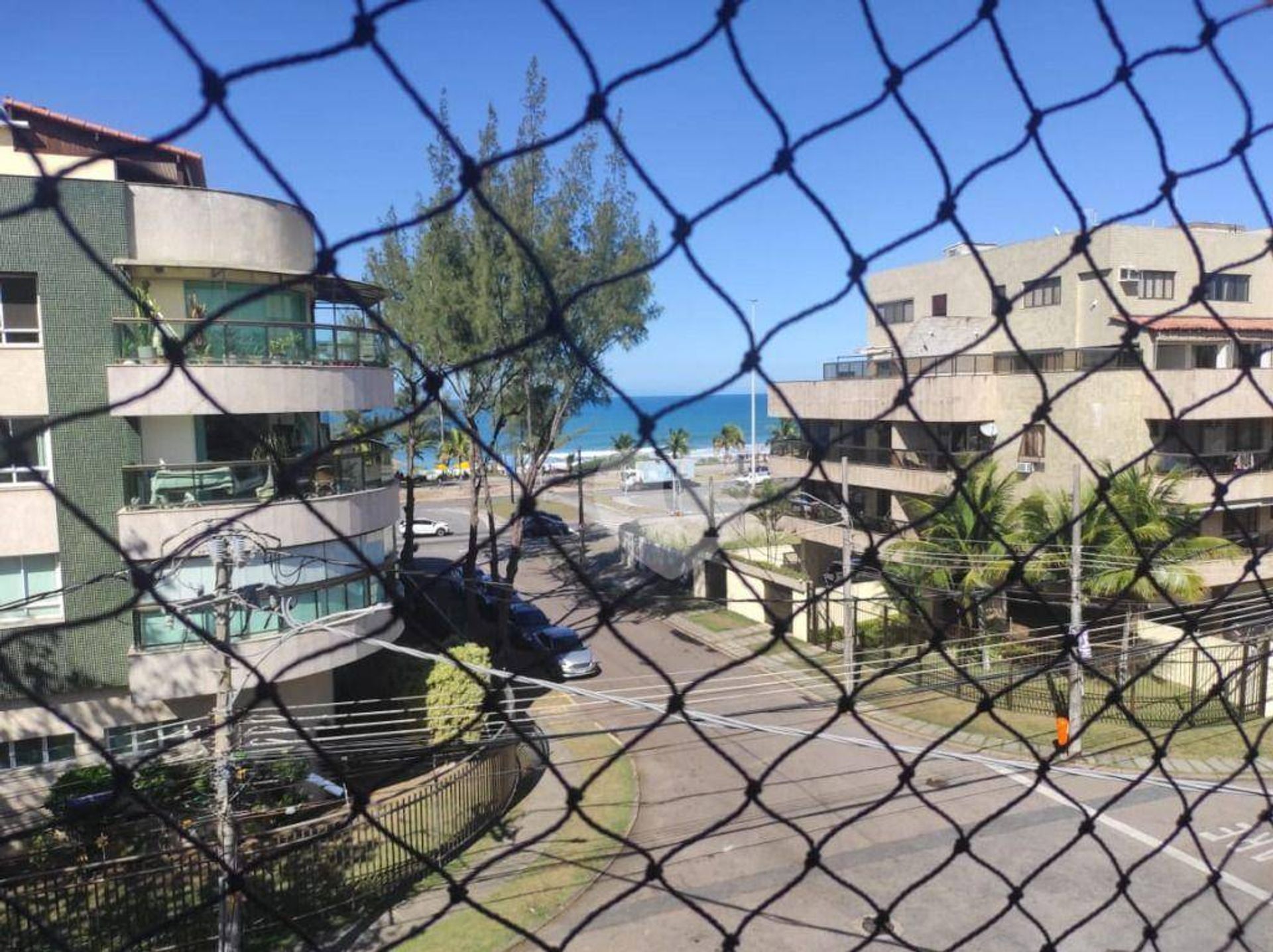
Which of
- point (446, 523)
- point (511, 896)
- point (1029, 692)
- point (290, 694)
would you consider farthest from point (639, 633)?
point (446, 523)

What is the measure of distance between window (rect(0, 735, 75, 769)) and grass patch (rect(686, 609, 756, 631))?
649 centimetres

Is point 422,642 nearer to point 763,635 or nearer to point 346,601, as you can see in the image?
point 346,601

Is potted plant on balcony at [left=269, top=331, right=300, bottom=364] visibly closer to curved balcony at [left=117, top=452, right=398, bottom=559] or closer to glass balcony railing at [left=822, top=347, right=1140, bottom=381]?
curved balcony at [left=117, top=452, right=398, bottom=559]

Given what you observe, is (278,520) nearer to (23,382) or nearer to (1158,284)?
(23,382)

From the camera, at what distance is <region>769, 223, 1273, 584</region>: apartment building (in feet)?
26.3

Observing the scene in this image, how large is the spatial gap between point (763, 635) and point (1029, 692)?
295cm

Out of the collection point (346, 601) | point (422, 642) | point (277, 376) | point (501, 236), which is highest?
point (501, 236)

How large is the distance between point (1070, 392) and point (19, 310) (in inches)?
266

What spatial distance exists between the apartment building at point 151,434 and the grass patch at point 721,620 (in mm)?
5743

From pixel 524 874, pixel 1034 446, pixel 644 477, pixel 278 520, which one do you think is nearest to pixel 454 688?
pixel 524 874

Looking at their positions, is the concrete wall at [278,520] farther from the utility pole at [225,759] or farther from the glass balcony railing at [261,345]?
the utility pole at [225,759]

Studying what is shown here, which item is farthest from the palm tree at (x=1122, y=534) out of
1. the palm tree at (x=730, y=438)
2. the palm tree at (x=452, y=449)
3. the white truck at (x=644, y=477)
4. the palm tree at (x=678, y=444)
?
the palm tree at (x=730, y=438)

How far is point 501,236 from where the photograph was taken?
638 centimetres

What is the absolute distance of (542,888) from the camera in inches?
197
